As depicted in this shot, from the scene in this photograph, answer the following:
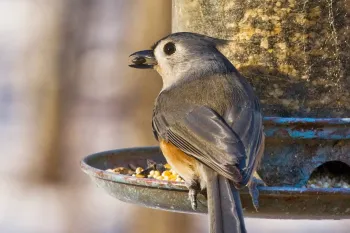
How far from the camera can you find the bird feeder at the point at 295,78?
12.5 feet

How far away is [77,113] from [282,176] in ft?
17.4

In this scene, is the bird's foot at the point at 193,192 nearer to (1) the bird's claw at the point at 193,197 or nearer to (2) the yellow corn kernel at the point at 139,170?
(1) the bird's claw at the point at 193,197

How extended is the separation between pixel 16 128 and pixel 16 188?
5.41ft

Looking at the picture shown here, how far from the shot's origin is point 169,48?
4.19 m

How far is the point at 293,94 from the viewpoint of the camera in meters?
3.99

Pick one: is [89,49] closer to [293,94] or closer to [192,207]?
[293,94]

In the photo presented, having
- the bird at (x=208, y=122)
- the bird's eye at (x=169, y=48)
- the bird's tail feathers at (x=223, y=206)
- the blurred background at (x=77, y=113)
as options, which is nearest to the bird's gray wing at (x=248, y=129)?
the bird at (x=208, y=122)

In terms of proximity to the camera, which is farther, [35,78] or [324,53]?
[35,78]

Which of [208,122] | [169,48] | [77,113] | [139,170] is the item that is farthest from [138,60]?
[77,113]

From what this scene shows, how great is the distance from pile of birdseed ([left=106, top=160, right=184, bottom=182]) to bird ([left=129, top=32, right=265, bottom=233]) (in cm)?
23

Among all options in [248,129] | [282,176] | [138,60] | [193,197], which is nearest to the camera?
[193,197]

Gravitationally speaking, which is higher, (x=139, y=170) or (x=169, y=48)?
(x=169, y=48)

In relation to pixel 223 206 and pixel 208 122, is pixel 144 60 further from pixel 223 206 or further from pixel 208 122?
pixel 223 206

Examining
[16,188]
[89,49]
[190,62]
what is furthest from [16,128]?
[190,62]
